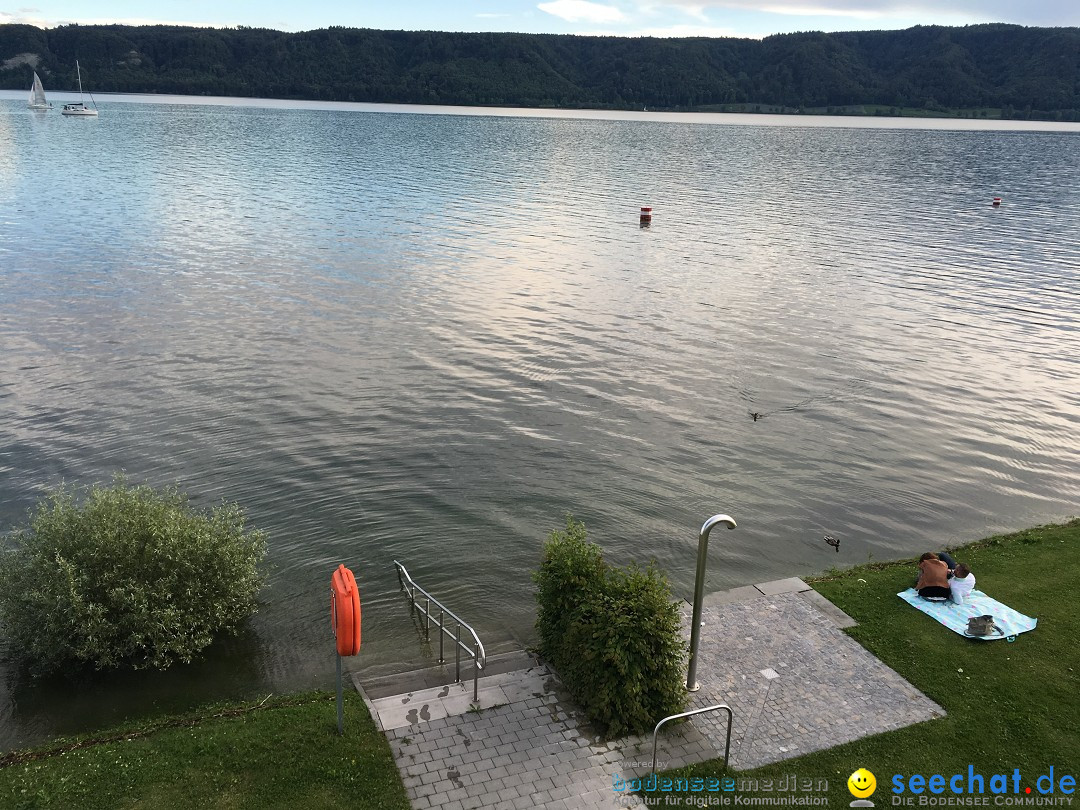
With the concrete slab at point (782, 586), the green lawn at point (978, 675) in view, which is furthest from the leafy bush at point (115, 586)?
the concrete slab at point (782, 586)

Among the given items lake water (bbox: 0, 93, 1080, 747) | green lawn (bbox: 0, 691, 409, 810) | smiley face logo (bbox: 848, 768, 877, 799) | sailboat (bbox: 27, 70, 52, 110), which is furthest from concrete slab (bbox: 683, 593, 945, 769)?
sailboat (bbox: 27, 70, 52, 110)

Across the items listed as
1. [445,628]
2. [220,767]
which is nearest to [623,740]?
[445,628]

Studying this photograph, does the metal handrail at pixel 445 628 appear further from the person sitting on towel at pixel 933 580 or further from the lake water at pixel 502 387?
the person sitting on towel at pixel 933 580

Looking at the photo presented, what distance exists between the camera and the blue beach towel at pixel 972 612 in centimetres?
1198

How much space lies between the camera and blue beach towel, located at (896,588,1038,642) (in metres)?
12.0

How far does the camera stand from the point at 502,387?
23.5m

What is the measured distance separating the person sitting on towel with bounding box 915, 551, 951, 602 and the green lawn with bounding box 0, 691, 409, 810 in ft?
28.0

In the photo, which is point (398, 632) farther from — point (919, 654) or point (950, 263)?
point (950, 263)

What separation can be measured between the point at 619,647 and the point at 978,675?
200 inches

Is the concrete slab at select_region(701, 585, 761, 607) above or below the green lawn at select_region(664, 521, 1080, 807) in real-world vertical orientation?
below

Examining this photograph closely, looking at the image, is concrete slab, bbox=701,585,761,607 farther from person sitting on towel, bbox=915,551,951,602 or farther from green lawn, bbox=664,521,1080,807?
person sitting on towel, bbox=915,551,951,602

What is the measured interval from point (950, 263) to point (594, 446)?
1164 inches

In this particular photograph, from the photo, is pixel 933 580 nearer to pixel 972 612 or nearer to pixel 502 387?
pixel 972 612

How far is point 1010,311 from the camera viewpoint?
108ft
